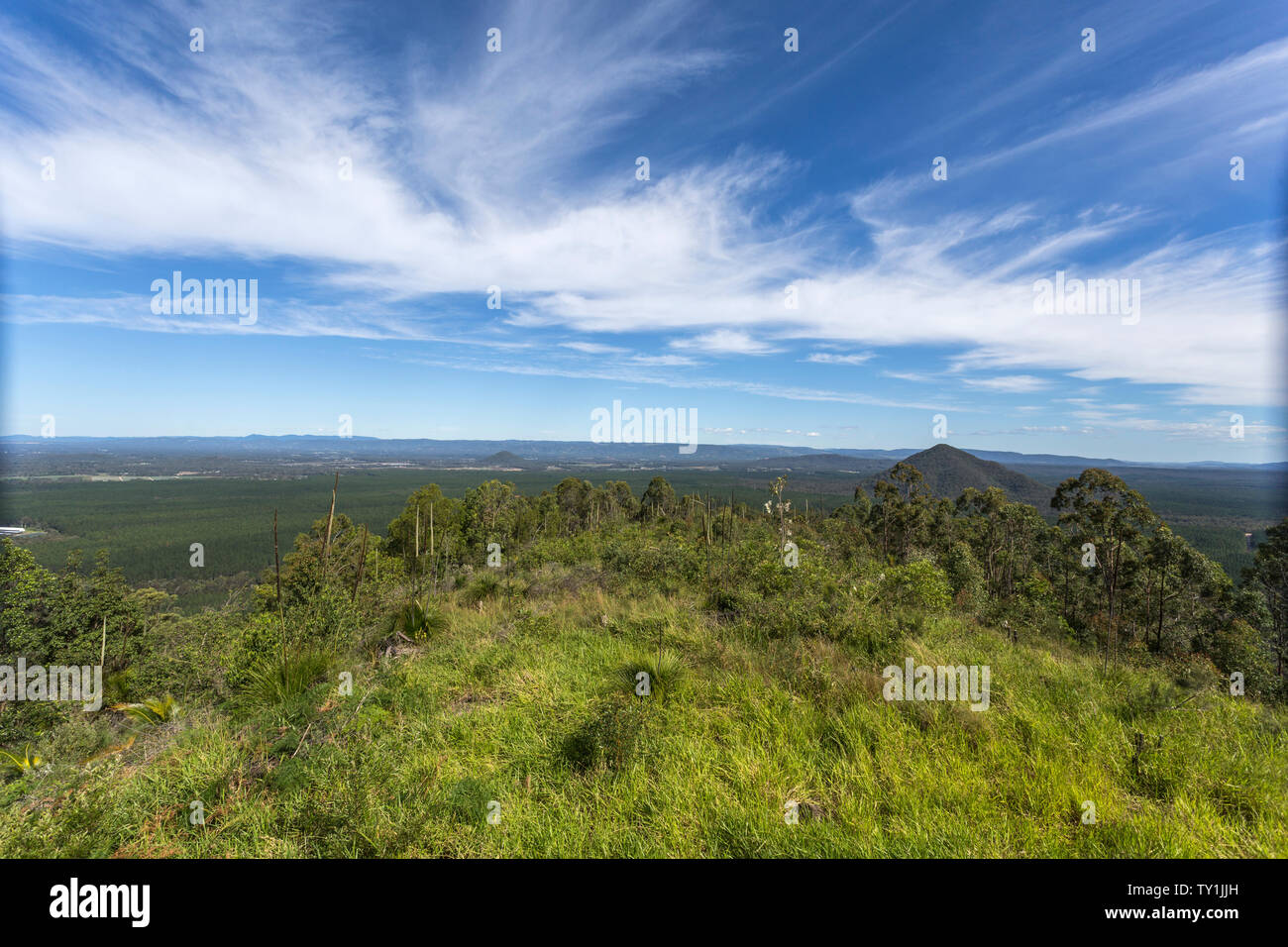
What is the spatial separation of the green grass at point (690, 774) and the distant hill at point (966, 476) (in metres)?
108

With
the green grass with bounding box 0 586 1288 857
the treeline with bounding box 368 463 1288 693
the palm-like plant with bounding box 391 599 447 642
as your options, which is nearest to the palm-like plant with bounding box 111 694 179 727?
the green grass with bounding box 0 586 1288 857

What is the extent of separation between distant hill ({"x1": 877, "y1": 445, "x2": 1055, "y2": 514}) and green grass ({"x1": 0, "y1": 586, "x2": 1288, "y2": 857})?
353 ft

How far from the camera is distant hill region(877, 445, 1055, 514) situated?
97.4m

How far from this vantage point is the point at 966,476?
125 metres

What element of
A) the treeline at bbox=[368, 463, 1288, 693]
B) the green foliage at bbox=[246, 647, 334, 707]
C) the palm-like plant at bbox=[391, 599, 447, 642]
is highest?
the green foliage at bbox=[246, 647, 334, 707]

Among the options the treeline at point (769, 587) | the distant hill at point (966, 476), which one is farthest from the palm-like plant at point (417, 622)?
the distant hill at point (966, 476)

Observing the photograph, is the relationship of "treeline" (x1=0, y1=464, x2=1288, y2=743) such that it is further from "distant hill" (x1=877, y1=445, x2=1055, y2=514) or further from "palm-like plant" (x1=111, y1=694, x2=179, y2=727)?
"distant hill" (x1=877, y1=445, x2=1055, y2=514)

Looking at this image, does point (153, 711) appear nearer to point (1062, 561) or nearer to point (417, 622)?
point (417, 622)

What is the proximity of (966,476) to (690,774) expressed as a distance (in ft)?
498

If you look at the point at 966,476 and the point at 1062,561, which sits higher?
the point at 966,476

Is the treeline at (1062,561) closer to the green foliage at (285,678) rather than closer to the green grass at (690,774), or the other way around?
the green grass at (690,774)

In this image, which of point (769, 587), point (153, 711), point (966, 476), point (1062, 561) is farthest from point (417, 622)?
point (966, 476)
